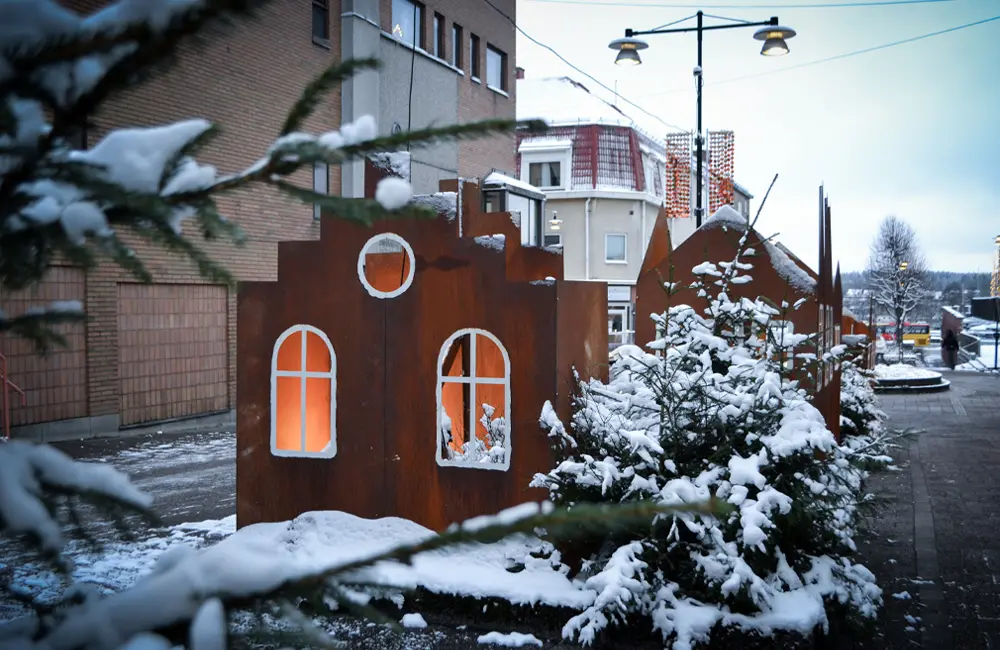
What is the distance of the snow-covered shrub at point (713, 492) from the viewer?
512 centimetres

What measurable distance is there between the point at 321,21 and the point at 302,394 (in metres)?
14.8

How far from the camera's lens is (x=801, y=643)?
16.5ft

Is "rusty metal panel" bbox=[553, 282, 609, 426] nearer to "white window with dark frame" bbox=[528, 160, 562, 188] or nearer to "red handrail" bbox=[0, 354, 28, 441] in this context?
"red handrail" bbox=[0, 354, 28, 441]

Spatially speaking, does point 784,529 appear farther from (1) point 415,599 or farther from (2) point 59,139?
(2) point 59,139

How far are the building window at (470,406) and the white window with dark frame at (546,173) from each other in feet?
93.4

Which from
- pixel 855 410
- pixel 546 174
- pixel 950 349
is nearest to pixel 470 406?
pixel 855 410

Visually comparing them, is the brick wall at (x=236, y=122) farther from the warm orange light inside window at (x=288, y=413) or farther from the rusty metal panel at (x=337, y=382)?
the rusty metal panel at (x=337, y=382)

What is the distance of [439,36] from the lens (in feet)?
75.6

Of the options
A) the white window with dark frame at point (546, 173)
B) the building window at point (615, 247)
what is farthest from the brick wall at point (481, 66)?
the building window at point (615, 247)

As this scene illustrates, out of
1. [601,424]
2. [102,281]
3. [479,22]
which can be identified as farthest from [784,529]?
[479,22]

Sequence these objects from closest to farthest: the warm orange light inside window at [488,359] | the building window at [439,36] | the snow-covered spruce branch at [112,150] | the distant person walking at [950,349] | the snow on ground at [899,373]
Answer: the snow-covered spruce branch at [112,150] < the warm orange light inside window at [488,359] < the building window at [439,36] < the snow on ground at [899,373] < the distant person walking at [950,349]

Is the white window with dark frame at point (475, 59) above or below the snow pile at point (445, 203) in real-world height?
above

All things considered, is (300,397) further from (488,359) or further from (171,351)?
(171,351)

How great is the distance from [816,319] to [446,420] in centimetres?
489
